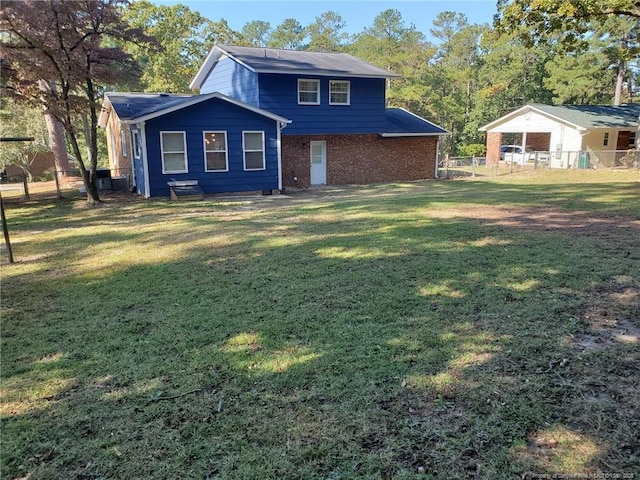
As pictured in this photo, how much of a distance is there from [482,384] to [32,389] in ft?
10.3

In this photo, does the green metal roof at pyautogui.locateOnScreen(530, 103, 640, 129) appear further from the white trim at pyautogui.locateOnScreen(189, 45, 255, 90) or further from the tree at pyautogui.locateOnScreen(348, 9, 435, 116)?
the white trim at pyautogui.locateOnScreen(189, 45, 255, 90)

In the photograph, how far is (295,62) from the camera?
18.7m

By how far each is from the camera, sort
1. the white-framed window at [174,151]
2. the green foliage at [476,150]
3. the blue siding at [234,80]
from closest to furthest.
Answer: the white-framed window at [174,151] → the blue siding at [234,80] → the green foliage at [476,150]

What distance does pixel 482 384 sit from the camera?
3.29 m

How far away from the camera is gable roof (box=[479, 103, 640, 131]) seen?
26.9 metres

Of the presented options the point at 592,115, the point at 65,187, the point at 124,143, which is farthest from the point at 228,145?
the point at 592,115

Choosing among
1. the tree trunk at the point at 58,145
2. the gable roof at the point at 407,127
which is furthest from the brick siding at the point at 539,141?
the tree trunk at the point at 58,145

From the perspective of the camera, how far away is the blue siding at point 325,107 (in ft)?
58.1

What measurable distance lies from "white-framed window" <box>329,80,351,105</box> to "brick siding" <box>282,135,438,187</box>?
4.55 ft

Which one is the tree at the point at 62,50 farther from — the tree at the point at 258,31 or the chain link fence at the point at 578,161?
the tree at the point at 258,31

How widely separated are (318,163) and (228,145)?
15.6 feet

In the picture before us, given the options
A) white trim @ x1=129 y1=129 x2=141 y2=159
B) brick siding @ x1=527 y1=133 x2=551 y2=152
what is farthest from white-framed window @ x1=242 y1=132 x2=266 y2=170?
brick siding @ x1=527 y1=133 x2=551 y2=152

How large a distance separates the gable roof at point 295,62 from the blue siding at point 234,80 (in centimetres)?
35

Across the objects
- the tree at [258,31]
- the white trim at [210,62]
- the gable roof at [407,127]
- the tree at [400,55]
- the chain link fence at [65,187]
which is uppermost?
the tree at [258,31]
